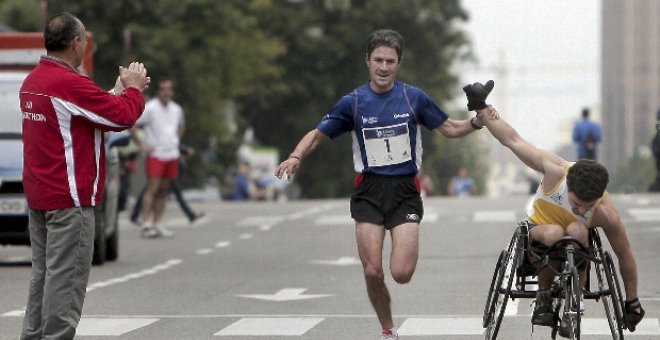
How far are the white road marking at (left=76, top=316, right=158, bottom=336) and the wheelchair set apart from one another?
3307 millimetres

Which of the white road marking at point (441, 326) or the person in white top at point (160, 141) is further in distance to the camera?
the person in white top at point (160, 141)

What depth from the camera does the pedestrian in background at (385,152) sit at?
10.1 m

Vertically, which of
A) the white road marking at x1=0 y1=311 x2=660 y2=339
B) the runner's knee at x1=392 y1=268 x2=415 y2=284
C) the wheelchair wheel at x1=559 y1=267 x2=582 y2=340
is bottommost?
the white road marking at x1=0 y1=311 x2=660 y2=339

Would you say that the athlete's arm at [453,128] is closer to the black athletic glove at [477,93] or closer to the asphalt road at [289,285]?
the black athletic glove at [477,93]

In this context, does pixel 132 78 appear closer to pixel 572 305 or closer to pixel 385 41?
pixel 385 41

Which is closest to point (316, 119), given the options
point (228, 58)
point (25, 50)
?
point (228, 58)

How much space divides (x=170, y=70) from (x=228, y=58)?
6.41 metres

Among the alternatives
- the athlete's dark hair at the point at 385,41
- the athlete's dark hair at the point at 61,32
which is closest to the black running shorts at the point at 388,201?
the athlete's dark hair at the point at 385,41

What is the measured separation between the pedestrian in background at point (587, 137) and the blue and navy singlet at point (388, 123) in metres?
22.5

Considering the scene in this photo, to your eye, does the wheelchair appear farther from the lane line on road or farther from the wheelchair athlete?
the lane line on road

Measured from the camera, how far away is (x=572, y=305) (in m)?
8.55

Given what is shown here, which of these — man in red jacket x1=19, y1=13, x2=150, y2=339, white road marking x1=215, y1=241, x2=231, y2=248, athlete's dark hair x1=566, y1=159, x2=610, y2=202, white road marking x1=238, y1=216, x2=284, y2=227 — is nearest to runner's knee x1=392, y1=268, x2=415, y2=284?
athlete's dark hair x1=566, y1=159, x2=610, y2=202

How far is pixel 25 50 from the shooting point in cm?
2303

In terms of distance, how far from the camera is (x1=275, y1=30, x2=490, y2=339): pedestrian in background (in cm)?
1005
